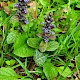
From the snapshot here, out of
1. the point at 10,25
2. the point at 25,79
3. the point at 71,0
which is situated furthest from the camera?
the point at 71,0

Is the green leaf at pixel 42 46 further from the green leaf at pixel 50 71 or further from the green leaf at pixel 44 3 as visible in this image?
the green leaf at pixel 44 3

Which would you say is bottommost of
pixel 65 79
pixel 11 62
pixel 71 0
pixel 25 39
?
pixel 65 79

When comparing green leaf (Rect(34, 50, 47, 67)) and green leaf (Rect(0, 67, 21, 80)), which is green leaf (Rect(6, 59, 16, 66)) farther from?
green leaf (Rect(34, 50, 47, 67))

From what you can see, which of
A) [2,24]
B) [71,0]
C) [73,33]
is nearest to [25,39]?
[2,24]

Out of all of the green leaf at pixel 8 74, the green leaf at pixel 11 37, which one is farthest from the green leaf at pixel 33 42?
the green leaf at pixel 8 74

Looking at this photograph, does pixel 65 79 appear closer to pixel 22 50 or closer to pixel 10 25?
pixel 22 50

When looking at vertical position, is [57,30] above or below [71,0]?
below

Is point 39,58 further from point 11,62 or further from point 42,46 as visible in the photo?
point 11,62
